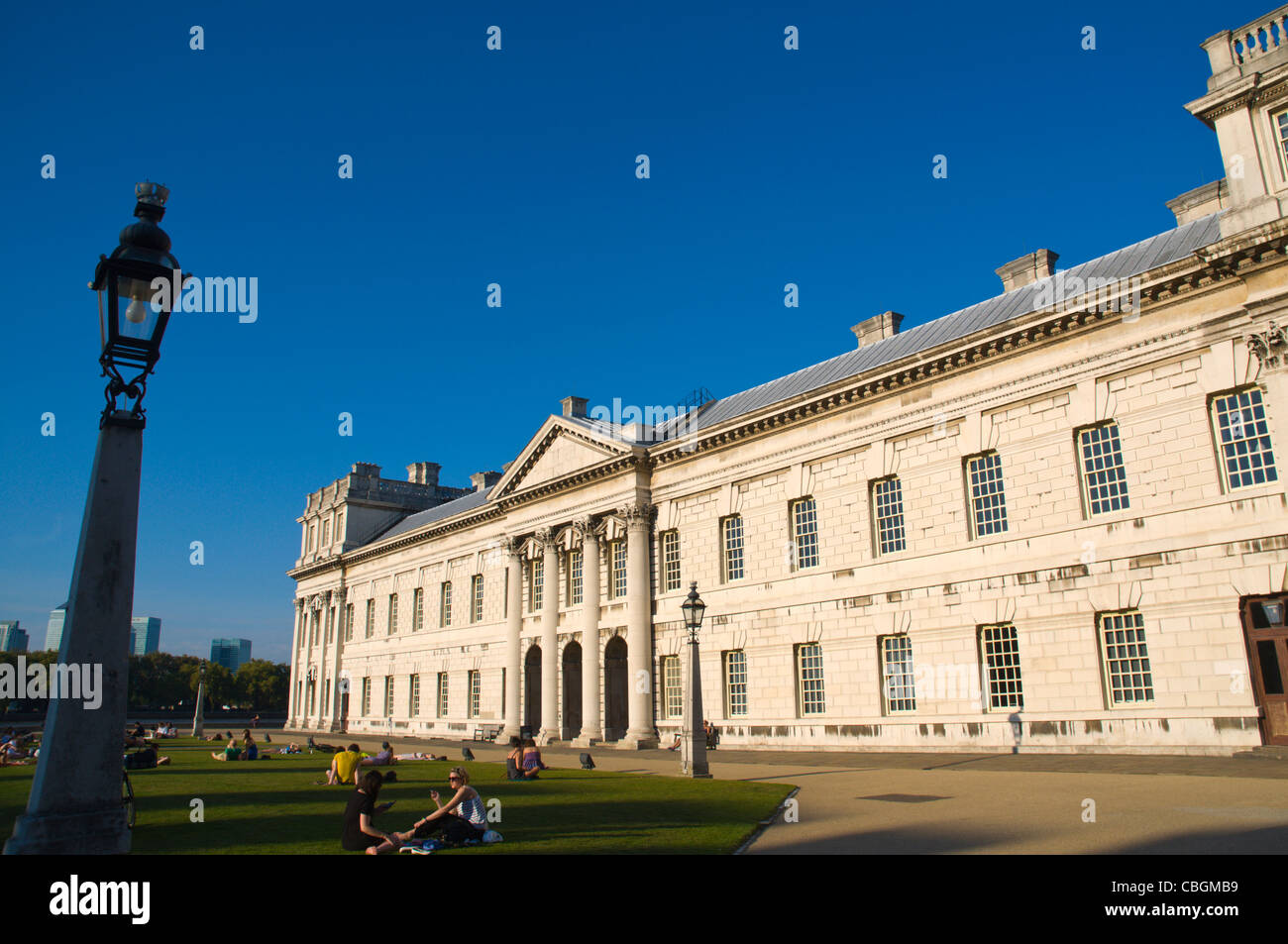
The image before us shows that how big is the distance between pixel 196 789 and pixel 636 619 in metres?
20.0

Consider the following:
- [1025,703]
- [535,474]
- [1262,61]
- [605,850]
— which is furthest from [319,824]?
[535,474]

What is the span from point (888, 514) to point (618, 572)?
1459 centimetres

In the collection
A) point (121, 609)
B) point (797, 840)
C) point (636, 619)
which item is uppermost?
point (636, 619)

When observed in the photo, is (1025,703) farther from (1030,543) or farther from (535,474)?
(535,474)

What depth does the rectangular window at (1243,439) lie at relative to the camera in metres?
21.1

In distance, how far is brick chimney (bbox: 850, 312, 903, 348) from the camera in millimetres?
35469

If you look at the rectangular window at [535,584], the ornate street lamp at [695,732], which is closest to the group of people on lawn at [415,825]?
the ornate street lamp at [695,732]

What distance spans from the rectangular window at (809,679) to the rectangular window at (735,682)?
2731 millimetres

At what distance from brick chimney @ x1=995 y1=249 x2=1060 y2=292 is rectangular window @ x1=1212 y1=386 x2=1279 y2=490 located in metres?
9.66

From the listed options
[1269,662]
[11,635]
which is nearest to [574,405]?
[1269,662]

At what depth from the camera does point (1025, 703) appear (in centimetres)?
2470

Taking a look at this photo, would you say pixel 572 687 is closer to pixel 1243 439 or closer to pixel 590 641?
pixel 590 641

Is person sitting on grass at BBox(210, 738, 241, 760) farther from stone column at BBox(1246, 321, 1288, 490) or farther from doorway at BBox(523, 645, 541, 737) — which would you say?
stone column at BBox(1246, 321, 1288, 490)
